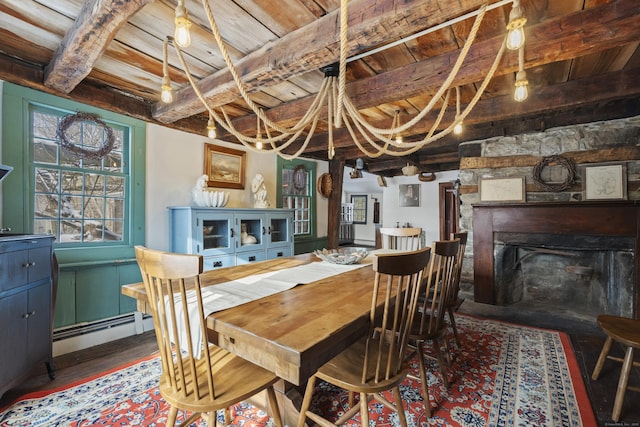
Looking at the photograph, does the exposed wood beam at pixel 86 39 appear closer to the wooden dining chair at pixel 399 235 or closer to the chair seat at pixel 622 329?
the wooden dining chair at pixel 399 235

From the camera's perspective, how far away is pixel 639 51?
1.97 meters

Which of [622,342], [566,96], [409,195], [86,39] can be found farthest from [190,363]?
[409,195]

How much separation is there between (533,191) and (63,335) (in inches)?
194

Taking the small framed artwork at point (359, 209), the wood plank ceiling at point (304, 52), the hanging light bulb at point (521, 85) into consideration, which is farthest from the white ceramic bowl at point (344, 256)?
the small framed artwork at point (359, 209)

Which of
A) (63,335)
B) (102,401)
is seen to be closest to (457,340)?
(102,401)

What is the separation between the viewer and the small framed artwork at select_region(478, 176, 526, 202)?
3.48 metres

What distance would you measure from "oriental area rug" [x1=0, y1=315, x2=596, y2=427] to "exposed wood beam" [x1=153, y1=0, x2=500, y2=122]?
6.61 ft

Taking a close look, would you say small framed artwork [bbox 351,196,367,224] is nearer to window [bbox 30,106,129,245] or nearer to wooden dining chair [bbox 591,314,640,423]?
window [bbox 30,106,129,245]

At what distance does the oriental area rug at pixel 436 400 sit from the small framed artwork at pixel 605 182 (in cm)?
186

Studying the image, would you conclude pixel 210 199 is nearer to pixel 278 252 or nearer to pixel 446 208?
pixel 278 252

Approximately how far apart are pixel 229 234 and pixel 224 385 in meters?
2.14

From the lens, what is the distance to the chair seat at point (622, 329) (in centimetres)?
163

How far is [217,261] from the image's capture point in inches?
119

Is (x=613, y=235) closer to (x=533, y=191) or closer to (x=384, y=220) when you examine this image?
(x=533, y=191)
